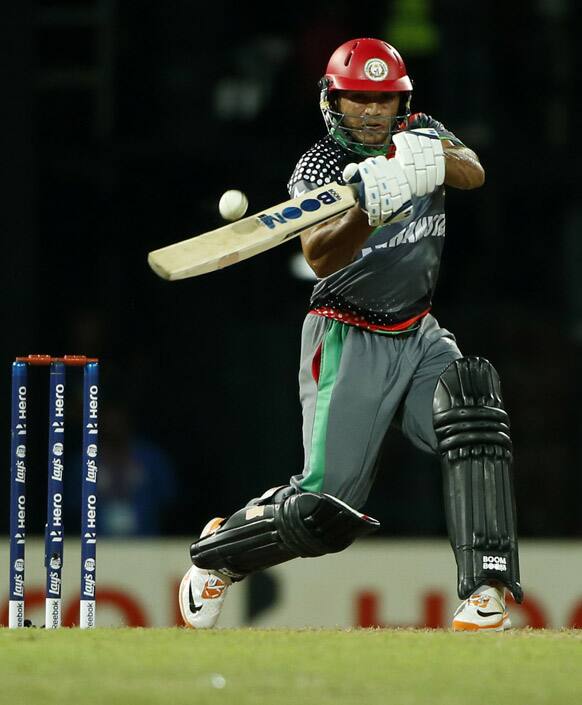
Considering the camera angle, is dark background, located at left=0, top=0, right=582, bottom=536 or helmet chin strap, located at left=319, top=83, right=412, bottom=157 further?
dark background, located at left=0, top=0, right=582, bottom=536

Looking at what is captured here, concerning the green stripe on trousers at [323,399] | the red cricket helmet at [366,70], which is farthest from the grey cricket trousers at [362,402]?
the red cricket helmet at [366,70]

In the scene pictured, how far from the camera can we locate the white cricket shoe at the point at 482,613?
4043 mm

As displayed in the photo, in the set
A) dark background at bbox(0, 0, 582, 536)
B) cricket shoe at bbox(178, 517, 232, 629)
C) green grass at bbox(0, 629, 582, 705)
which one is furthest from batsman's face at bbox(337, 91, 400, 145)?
dark background at bbox(0, 0, 582, 536)

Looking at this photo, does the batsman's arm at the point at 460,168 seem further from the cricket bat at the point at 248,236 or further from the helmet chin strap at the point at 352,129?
the cricket bat at the point at 248,236

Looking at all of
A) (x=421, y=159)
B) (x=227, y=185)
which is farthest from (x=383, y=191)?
(x=227, y=185)

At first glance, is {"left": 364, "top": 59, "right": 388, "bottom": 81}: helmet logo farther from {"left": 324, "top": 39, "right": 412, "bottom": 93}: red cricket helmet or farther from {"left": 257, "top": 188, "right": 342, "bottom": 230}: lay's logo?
{"left": 257, "top": 188, "right": 342, "bottom": 230}: lay's logo

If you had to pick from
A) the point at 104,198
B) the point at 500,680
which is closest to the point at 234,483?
the point at 104,198

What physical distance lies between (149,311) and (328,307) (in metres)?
3.77

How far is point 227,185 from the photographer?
26.7ft

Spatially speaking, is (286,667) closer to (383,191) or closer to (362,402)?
(362,402)

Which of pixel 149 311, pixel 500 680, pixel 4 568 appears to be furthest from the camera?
pixel 149 311

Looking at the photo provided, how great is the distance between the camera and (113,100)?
8.27 metres

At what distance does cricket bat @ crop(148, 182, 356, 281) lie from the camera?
3.90 m

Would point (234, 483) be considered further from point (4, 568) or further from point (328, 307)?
point (328, 307)
